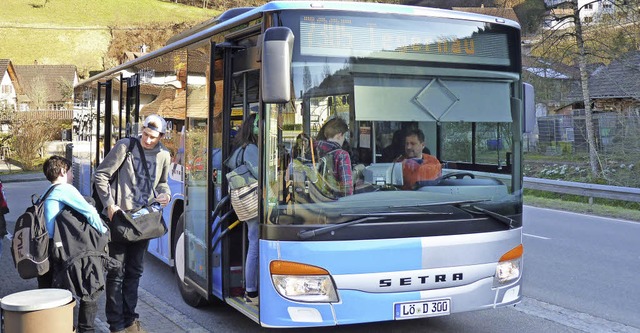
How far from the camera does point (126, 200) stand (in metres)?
5.41

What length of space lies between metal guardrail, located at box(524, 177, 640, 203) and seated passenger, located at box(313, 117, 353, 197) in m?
12.1

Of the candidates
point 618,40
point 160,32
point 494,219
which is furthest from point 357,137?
point 160,32

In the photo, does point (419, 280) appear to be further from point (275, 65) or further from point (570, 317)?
point (570, 317)

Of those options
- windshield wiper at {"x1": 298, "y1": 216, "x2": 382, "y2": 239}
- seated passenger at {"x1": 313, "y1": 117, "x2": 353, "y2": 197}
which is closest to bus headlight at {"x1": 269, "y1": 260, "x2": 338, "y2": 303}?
windshield wiper at {"x1": 298, "y1": 216, "x2": 382, "y2": 239}

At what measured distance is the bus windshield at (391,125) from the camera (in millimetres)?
4750

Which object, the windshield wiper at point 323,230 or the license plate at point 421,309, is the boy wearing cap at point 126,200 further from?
the license plate at point 421,309

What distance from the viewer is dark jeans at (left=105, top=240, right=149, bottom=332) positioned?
5312 mm

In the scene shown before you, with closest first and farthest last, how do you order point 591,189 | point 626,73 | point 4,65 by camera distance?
point 591,189 < point 626,73 < point 4,65

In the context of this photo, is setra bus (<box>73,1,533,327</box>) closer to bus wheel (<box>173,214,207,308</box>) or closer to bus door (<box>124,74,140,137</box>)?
bus wheel (<box>173,214,207,308</box>)

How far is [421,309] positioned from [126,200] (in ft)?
8.47

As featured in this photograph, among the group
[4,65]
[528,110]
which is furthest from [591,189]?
[4,65]

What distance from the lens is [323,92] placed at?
4770mm

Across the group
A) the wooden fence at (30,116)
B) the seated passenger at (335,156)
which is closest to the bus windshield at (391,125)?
the seated passenger at (335,156)

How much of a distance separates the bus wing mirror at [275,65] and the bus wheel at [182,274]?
2.73 m
